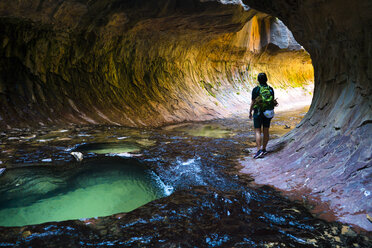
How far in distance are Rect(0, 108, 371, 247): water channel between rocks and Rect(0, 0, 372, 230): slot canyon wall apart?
0.51 meters

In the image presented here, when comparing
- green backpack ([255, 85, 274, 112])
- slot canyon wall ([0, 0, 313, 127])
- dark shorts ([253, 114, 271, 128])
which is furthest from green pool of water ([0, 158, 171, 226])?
slot canyon wall ([0, 0, 313, 127])

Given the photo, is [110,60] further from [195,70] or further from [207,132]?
[195,70]

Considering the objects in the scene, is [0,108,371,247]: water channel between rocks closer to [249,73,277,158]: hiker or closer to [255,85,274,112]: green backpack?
[249,73,277,158]: hiker

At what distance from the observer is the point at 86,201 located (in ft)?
10.5

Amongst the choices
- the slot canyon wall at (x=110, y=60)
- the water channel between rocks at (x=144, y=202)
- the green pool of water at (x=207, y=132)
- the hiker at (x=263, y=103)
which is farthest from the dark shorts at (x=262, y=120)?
the slot canyon wall at (x=110, y=60)

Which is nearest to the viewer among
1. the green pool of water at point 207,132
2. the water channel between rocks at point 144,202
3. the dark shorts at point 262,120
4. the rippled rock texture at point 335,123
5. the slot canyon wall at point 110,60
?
the water channel between rocks at point 144,202

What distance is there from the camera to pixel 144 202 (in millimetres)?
3168

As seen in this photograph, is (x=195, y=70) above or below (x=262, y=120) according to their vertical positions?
above

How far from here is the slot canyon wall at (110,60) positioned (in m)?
7.62

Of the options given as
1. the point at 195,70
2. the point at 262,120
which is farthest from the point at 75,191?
the point at 195,70

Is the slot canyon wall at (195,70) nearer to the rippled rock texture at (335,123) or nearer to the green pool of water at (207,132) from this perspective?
the rippled rock texture at (335,123)

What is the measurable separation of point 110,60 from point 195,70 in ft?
18.9

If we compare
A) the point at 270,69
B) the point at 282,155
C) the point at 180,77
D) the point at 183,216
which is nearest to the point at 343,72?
the point at 282,155

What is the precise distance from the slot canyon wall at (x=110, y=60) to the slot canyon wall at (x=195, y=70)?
0.04 m
